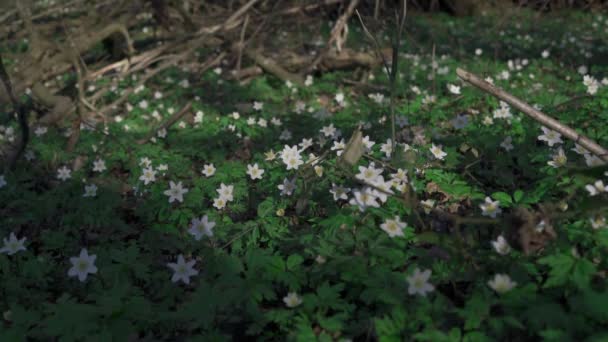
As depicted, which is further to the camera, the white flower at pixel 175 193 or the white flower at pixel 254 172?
the white flower at pixel 254 172

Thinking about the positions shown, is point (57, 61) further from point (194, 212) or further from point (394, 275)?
point (394, 275)

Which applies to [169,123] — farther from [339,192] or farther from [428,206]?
[428,206]

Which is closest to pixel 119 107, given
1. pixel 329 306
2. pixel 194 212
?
pixel 194 212

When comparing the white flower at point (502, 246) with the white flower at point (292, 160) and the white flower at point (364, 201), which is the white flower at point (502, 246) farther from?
the white flower at point (292, 160)

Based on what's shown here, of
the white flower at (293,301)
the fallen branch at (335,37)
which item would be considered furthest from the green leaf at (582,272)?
the fallen branch at (335,37)

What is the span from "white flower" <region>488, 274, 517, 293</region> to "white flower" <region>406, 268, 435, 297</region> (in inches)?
9.2

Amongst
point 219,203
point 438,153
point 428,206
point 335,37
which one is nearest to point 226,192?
point 219,203

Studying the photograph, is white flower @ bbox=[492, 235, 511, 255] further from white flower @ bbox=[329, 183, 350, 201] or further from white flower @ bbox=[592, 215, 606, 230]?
white flower @ bbox=[329, 183, 350, 201]

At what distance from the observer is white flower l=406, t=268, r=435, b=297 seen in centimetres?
177

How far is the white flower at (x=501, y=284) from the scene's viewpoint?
173cm

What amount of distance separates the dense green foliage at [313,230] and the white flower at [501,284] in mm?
11

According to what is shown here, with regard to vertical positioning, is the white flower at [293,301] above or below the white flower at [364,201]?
below

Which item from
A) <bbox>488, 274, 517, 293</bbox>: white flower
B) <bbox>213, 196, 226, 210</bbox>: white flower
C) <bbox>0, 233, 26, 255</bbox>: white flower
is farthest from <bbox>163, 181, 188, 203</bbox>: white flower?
<bbox>488, 274, 517, 293</bbox>: white flower

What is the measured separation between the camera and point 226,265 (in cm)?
212
